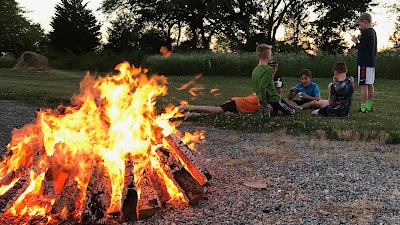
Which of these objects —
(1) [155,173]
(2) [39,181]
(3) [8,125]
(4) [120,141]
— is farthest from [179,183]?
(3) [8,125]

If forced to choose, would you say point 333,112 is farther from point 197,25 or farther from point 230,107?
point 197,25

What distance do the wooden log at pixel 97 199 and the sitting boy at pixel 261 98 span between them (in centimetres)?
476

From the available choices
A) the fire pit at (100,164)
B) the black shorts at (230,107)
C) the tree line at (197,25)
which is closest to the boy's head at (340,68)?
the black shorts at (230,107)

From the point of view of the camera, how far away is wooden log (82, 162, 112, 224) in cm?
350

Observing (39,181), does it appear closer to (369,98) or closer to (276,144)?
(276,144)

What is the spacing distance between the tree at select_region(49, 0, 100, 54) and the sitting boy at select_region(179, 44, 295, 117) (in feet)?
101

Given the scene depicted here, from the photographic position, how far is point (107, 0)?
4125 cm

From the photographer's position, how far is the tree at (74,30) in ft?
125

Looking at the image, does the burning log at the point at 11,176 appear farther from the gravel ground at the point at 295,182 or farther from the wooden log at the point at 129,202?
the gravel ground at the point at 295,182

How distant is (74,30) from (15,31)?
472cm

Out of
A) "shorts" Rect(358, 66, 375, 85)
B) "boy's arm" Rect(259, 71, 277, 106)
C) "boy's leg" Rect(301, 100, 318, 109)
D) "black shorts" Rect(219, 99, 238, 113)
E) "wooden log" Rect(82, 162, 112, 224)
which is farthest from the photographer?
"boy's leg" Rect(301, 100, 318, 109)

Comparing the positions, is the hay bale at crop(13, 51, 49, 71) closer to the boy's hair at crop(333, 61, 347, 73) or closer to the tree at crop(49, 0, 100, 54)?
the tree at crop(49, 0, 100, 54)

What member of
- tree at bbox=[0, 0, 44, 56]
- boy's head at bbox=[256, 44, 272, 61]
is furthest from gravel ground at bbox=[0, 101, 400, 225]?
tree at bbox=[0, 0, 44, 56]

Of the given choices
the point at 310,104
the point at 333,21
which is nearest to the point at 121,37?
the point at 333,21
